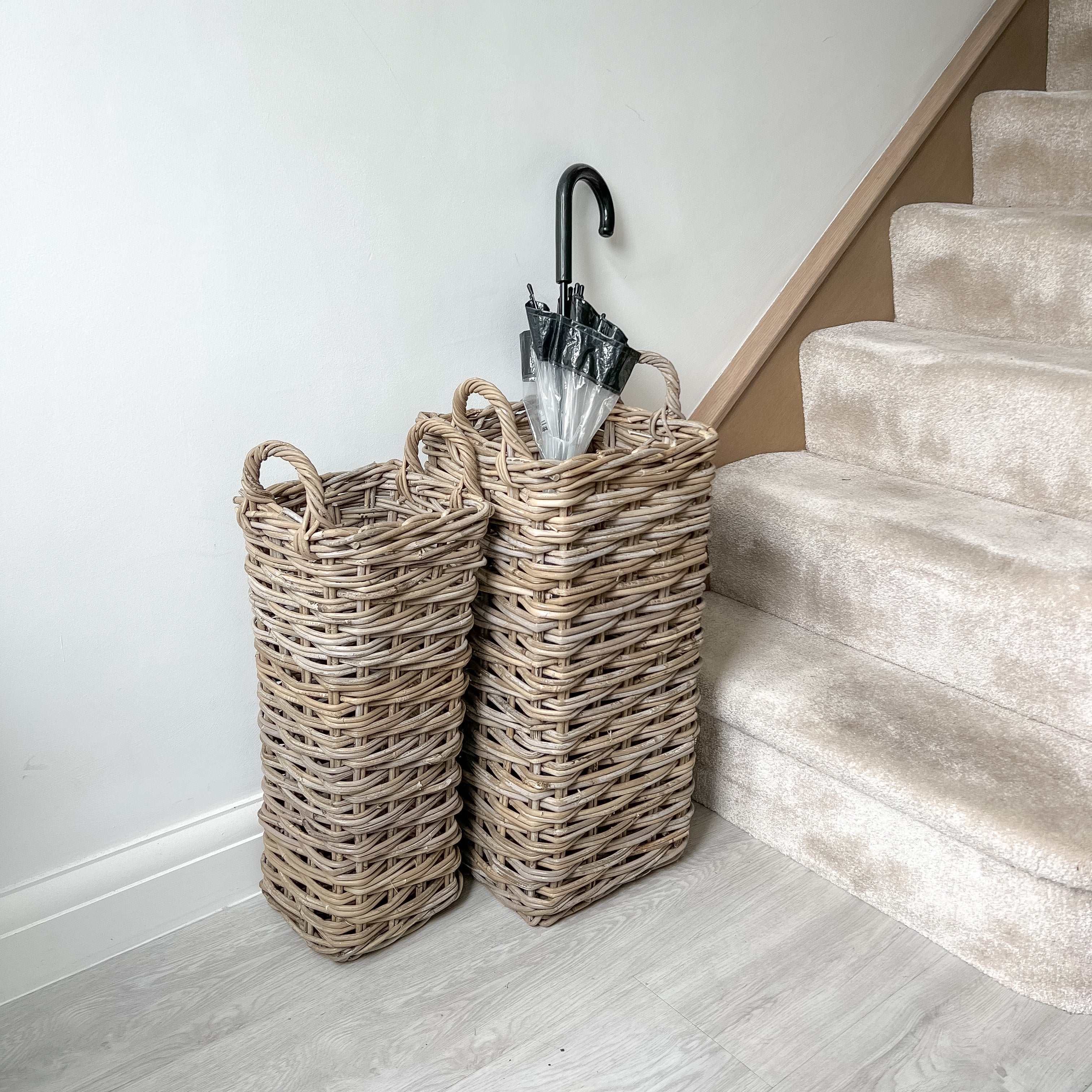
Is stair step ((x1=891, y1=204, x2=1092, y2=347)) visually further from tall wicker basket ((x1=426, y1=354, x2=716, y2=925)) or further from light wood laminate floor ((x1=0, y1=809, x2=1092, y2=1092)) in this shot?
light wood laminate floor ((x1=0, y1=809, x2=1092, y2=1092))

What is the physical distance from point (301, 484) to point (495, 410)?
0.24 metres

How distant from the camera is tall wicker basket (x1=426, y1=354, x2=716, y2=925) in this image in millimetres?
1123

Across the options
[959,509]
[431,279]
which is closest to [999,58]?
[959,509]

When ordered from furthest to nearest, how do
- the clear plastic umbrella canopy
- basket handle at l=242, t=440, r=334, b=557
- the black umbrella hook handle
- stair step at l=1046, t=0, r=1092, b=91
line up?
stair step at l=1046, t=0, r=1092, b=91
the black umbrella hook handle
the clear plastic umbrella canopy
basket handle at l=242, t=440, r=334, b=557

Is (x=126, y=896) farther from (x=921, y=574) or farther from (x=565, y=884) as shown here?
(x=921, y=574)

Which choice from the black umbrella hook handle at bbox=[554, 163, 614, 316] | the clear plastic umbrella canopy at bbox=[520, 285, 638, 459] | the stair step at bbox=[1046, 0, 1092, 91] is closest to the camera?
the clear plastic umbrella canopy at bbox=[520, 285, 638, 459]

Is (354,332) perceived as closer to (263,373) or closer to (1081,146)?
(263,373)

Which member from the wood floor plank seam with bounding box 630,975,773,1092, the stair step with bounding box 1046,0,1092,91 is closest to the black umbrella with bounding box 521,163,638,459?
the wood floor plank seam with bounding box 630,975,773,1092

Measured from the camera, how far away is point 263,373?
1.23 metres

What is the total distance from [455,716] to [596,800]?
22cm

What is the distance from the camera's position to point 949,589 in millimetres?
1351

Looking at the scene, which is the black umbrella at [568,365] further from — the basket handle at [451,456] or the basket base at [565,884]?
the basket base at [565,884]

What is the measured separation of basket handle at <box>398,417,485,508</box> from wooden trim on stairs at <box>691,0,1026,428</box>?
63cm

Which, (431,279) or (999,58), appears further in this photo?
(999,58)
